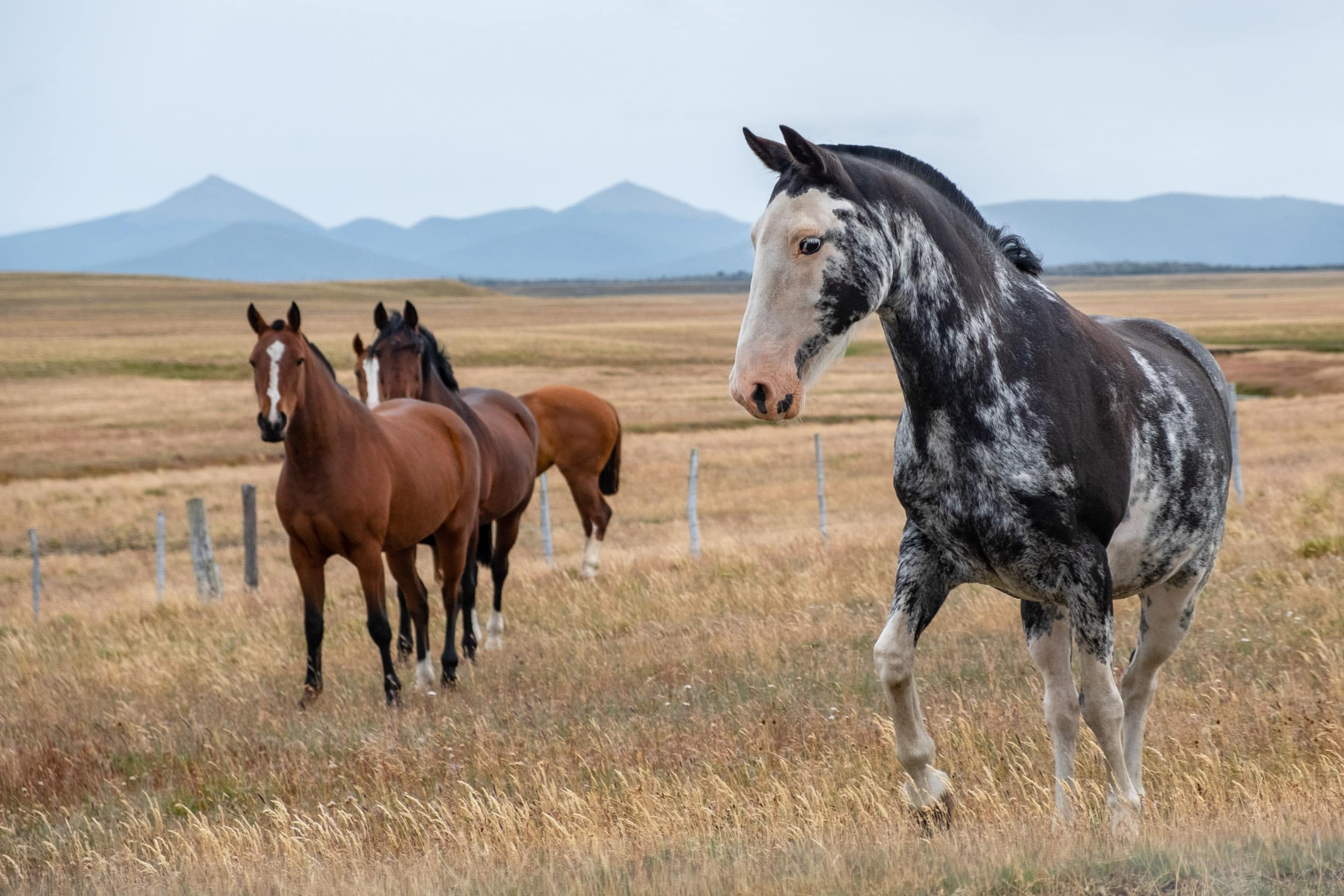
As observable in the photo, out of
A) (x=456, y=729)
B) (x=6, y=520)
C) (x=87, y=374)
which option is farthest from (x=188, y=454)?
(x=456, y=729)

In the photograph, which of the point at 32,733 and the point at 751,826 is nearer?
the point at 751,826

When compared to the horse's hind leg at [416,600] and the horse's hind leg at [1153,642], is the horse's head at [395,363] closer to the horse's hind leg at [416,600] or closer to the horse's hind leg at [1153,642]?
the horse's hind leg at [416,600]

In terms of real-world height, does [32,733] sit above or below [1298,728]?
below

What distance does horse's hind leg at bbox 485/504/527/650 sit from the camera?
421 inches

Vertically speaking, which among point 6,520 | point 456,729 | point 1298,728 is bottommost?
point 6,520

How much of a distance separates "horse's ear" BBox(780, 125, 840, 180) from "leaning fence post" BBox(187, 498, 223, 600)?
1316 centimetres

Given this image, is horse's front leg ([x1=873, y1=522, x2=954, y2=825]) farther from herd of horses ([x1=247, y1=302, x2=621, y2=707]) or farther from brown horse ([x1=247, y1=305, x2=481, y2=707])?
brown horse ([x1=247, y1=305, x2=481, y2=707])

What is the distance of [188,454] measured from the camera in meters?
34.0

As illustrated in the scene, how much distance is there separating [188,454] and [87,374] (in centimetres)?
2549

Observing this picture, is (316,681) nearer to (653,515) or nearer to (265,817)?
(265,817)

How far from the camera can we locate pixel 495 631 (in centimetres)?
1073

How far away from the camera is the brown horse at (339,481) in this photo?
775 cm

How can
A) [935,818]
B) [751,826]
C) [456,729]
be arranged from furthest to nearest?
1. [456,729]
2. [751,826]
3. [935,818]

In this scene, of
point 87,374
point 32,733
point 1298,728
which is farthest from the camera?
point 87,374
